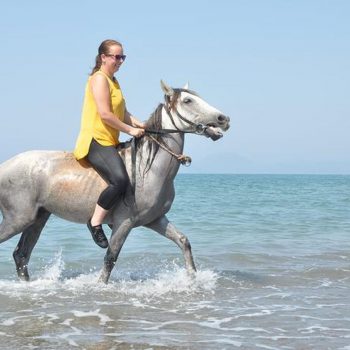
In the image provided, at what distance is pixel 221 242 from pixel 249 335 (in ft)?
27.0

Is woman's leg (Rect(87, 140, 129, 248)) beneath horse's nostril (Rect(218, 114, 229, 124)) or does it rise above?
beneath

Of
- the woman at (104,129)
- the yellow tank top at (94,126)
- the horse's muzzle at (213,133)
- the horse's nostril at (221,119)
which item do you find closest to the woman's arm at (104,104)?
the woman at (104,129)

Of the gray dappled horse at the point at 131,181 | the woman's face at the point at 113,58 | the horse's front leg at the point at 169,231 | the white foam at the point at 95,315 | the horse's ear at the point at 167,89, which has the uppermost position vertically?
the woman's face at the point at 113,58

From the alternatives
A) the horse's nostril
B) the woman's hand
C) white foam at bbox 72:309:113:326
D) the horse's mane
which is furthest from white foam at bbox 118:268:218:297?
the horse's nostril

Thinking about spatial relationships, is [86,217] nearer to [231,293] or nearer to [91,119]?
[91,119]

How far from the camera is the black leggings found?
7.35 metres

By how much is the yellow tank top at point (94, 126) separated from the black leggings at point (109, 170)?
0.24 ft

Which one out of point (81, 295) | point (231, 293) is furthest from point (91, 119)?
point (231, 293)

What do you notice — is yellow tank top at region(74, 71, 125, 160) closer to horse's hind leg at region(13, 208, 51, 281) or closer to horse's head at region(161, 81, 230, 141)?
horse's head at region(161, 81, 230, 141)

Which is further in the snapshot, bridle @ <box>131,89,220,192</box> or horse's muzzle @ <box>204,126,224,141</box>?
bridle @ <box>131,89,220,192</box>

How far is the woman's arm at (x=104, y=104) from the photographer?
7.30 metres

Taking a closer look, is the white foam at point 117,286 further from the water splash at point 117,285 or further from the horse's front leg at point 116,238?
the horse's front leg at point 116,238

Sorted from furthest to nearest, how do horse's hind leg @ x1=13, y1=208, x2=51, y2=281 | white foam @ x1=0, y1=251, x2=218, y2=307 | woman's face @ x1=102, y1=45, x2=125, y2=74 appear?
horse's hind leg @ x1=13, y1=208, x2=51, y2=281
white foam @ x1=0, y1=251, x2=218, y2=307
woman's face @ x1=102, y1=45, x2=125, y2=74

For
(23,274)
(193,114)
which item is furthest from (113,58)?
(23,274)
